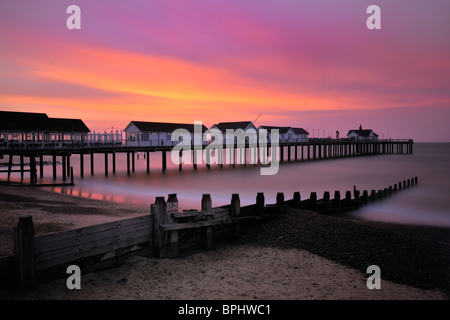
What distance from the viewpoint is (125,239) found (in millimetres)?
8352

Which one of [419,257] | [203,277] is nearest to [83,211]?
[203,277]

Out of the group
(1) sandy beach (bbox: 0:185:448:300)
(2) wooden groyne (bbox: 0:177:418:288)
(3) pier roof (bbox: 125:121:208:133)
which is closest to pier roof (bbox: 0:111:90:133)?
(3) pier roof (bbox: 125:121:208:133)

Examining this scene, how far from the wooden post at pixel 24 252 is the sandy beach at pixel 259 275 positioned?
0.24 meters

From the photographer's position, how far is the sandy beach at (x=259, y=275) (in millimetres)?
7312

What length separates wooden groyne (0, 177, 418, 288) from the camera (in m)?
6.45

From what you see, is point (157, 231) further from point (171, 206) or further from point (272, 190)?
point (272, 190)

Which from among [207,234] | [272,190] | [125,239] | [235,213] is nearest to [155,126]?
[272,190]

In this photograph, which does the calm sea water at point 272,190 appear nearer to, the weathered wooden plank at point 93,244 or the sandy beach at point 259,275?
the sandy beach at point 259,275

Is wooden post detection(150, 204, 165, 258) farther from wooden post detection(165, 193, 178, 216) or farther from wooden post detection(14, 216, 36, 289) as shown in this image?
wooden post detection(14, 216, 36, 289)

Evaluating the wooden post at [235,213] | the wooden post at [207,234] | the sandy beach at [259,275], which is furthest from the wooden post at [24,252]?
the wooden post at [235,213]

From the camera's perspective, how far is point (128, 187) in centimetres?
3266

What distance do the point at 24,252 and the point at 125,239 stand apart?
2.33 meters
